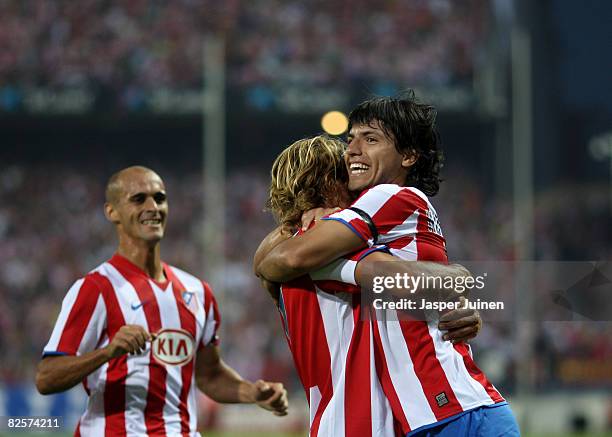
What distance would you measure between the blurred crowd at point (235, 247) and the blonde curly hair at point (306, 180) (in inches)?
522

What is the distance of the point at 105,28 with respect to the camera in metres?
23.2

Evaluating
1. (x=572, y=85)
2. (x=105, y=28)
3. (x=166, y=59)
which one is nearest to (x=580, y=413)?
(x=572, y=85)

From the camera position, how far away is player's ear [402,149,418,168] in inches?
150

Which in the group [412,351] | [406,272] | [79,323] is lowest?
[412,351]

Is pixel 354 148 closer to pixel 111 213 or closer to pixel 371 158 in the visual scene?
pixel 371 158

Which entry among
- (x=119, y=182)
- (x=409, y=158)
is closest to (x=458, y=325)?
(x=409, y=158)

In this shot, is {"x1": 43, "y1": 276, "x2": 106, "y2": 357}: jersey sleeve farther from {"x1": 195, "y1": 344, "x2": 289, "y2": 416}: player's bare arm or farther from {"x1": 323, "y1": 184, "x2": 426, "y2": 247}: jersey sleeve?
{"x1": 323, "y1": 184, "x2": 426, "y2": 247}: jersey sleeve

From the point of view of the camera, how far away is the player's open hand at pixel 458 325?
11.7 ft

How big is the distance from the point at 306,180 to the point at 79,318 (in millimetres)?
1711

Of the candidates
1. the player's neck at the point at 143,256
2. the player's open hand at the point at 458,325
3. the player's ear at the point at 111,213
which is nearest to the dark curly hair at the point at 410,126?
the player's open hand at the point at 458,325

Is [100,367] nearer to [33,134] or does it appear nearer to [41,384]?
[41,384]

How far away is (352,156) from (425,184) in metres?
0.35

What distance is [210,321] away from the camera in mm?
5340

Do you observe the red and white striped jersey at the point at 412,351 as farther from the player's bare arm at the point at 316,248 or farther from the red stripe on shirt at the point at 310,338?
the red stripe on shirt at the point at 310,338
